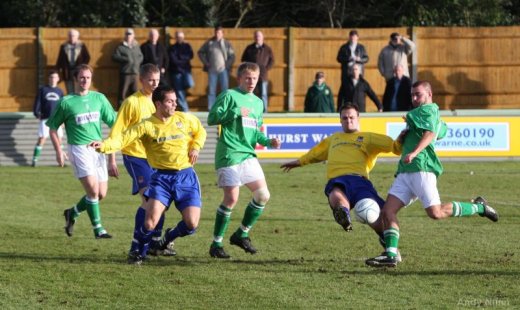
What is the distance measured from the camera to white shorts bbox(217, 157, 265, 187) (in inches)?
476

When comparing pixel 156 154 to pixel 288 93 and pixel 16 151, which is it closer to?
pixel 16 151

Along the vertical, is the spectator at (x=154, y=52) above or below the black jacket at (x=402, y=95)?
above

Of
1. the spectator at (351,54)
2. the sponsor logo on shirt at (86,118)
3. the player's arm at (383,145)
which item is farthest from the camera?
the spectator at (351,54)

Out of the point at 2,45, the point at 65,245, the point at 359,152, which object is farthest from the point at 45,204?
the point at 2,45

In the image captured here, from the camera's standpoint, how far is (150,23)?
→ 3259cm

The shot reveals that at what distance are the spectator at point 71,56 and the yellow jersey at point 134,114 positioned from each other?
538 inches

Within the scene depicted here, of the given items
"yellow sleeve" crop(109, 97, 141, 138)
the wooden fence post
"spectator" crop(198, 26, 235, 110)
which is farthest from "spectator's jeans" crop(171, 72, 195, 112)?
"yellow sleeve" crop(109, 97, 141, 138)

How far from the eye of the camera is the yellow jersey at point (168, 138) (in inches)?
448

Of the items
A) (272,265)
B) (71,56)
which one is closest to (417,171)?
(272,265)

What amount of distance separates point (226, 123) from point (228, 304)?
9.96 ft

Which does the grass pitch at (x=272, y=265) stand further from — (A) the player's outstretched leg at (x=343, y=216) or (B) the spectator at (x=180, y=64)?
(B) the spectator at (x=180, y=64)

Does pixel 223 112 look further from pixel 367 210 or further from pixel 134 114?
pixel 367 210

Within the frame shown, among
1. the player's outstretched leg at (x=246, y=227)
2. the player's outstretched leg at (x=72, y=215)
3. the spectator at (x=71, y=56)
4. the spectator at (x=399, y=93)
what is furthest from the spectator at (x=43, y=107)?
the player's outstretched leg at (x=246, y=227)

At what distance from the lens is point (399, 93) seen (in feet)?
79.4
